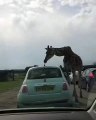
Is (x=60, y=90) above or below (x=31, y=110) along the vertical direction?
below

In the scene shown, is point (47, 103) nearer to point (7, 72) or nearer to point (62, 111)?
point (62, 111)

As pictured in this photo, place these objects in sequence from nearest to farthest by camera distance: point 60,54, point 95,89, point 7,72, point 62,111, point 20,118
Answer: point 20,118, point 62,111, point 95,89, point 60,54, point 7,72

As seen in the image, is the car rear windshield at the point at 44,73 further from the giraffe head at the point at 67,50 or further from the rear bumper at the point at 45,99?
the giraffe head at the point at 67,50

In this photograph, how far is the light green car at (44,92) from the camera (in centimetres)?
1563

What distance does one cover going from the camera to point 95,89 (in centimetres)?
827

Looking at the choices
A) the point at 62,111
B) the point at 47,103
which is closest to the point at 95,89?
the point at 62,111

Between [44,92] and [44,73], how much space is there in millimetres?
1174

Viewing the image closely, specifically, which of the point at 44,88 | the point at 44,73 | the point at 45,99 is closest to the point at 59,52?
the point at 44,73

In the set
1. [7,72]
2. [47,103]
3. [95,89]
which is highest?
[95,89]

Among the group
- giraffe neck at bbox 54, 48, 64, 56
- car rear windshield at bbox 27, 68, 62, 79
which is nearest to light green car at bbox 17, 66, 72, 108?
car rear windshield at bbox 27, 68, 62, 79

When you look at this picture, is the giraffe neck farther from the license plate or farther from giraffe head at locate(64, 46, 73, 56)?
the license plate

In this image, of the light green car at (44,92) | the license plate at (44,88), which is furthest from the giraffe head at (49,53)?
the license plate at (44,88)

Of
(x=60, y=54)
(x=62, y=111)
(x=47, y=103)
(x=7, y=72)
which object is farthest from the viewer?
(x=7, y=72)

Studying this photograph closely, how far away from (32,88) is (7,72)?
174ft
